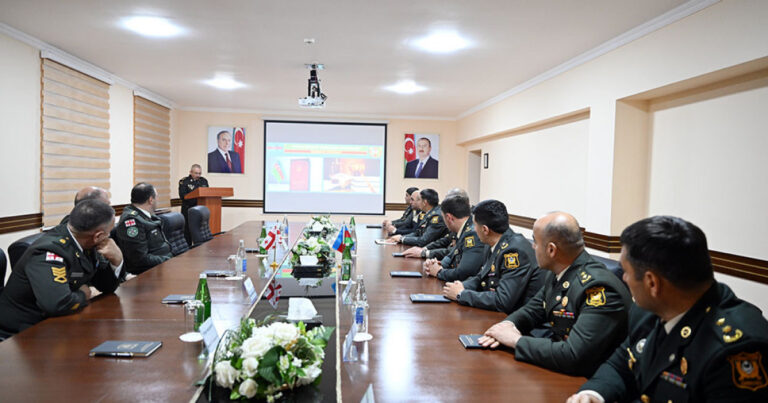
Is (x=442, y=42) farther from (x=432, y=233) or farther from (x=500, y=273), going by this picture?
(x=500, y=273)

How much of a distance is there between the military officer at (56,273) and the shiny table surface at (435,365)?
129 cm

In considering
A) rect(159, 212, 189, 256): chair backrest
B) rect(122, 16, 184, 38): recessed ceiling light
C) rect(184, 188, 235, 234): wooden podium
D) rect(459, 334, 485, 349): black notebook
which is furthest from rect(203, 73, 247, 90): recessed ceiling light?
rect(459, 334, 485, 349): black notebook

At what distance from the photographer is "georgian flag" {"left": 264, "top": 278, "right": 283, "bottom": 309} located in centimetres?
247

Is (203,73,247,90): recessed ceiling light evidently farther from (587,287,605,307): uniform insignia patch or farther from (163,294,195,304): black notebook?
(587,287,605,307): uniform insignia patch

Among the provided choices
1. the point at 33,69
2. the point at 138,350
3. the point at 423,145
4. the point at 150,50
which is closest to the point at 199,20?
the point at 150,50

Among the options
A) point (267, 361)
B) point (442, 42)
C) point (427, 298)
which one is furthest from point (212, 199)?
point (267, 361)

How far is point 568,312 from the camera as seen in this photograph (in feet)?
6.12

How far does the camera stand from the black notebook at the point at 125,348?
166 centimetres

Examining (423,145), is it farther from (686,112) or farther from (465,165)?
(686,112)

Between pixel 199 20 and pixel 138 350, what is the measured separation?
11.3 ft

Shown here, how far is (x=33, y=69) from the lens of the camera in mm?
5062

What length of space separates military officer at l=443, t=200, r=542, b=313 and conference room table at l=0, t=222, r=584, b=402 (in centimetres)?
7

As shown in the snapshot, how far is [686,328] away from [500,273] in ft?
4.25

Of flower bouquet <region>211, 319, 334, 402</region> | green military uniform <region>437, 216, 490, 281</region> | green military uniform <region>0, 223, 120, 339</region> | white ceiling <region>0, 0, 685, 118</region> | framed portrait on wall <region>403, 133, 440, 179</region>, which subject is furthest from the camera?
framed portrait on wall <region>403, 133, 440, 179</region>
